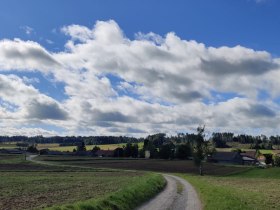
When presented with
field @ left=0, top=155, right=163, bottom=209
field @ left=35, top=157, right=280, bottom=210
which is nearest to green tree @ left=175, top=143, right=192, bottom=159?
field @ left=35, top=157, right=280, bottom=210

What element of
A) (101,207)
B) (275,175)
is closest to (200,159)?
(275,175)

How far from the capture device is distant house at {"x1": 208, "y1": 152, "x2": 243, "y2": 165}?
614ft

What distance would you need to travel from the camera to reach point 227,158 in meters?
188

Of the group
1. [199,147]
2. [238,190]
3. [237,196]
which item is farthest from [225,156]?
[237,196]

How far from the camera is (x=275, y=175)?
97.0 m

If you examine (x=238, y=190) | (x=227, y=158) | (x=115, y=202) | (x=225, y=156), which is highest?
(x=225, y=156)

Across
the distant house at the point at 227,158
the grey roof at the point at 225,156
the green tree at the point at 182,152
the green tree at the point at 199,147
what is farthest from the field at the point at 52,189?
the grey roof at the point at 225,156

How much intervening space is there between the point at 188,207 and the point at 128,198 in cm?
398

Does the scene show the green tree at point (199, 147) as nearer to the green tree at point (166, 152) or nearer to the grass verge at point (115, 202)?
the grass verge at point (115, 202)

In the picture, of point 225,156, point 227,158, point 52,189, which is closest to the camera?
point 52,189

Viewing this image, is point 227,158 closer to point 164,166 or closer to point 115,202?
point 164,166

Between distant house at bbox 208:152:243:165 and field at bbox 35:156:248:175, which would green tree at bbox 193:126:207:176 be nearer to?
field at bbox 35:156:248:175

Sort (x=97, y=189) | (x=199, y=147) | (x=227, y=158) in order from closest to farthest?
1. (x=97, y=189)
2. (x=199, y=147)
3. (x=227, y=158)

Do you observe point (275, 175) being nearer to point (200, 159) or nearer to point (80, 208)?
point (200, 159)
